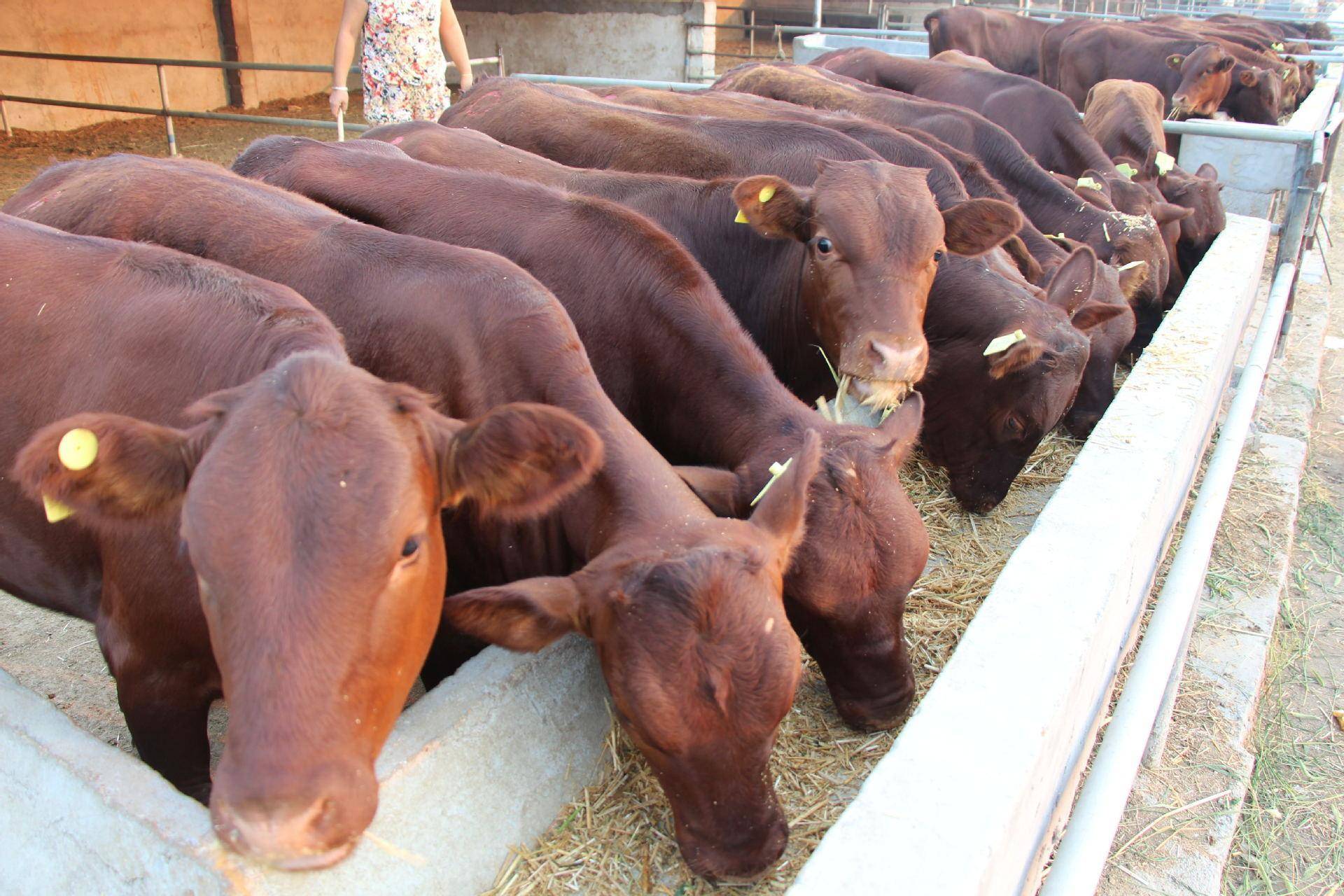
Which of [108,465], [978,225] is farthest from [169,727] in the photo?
[978,225]

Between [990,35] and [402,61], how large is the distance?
9369 mm

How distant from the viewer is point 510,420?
2115mm

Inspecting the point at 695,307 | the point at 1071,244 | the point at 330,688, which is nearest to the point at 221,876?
the point at 330,688

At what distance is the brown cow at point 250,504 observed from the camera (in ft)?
5.86

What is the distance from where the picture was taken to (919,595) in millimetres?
3779

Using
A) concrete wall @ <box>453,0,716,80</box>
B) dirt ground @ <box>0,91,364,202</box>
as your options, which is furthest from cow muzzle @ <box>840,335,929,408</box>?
concrete wall @ <box>453,0,716,80</box>

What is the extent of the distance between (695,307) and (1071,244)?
321 cm

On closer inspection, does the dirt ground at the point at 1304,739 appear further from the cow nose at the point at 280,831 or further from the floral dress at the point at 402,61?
the floral dress at the point at 402,61

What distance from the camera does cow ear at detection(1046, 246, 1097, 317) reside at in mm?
4750

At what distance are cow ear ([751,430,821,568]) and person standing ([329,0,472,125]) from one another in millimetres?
4862

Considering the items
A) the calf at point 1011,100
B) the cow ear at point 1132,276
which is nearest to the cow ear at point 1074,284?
the cow ear at point 1132,276

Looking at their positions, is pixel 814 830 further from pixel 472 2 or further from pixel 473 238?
pixel 472 2

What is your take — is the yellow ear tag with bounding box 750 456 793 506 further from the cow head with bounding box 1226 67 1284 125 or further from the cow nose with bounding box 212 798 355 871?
the cow head with bounding box 1226 67 1284 125

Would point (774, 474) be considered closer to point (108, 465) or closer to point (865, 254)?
point (865, 254)
